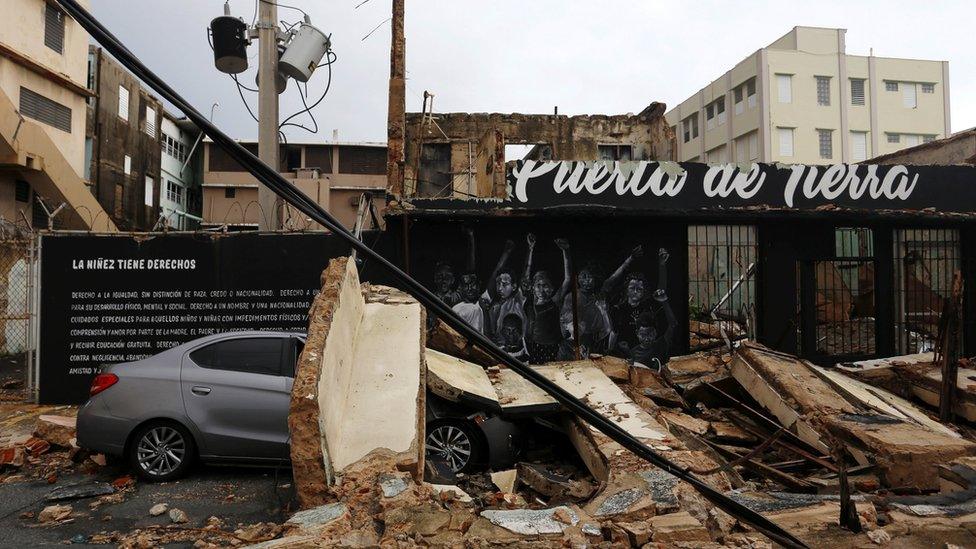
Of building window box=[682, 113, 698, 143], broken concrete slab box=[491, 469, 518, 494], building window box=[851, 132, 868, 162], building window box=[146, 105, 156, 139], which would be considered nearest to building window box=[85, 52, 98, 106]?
building window box=[146, 105, 156, 139]

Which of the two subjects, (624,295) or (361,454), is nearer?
(361,454)

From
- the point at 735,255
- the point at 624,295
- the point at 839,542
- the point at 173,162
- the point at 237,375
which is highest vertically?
the point at 173,162

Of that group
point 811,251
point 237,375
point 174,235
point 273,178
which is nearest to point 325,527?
point 273,178

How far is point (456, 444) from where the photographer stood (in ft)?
20.3

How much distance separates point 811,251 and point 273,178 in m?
11.4

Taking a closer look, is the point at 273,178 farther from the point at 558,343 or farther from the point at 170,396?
the point at 558,343

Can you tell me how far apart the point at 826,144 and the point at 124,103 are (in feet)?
152

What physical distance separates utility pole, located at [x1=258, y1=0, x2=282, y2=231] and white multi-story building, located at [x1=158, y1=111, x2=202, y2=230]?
101ft

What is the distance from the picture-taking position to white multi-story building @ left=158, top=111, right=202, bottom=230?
129 ft

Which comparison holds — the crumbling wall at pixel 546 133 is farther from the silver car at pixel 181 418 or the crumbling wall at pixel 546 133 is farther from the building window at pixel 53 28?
the silver car at pixel 181 418

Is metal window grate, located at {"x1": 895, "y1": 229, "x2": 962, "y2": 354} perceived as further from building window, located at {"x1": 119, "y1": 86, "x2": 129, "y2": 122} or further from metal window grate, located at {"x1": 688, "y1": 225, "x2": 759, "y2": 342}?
building window, located at {"x1": 119, "y1": 86, "x2": 129, "y2": 122}

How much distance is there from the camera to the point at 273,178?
2312 millimetres

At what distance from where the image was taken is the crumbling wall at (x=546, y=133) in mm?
22828

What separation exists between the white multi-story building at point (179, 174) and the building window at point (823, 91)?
43249 mm
